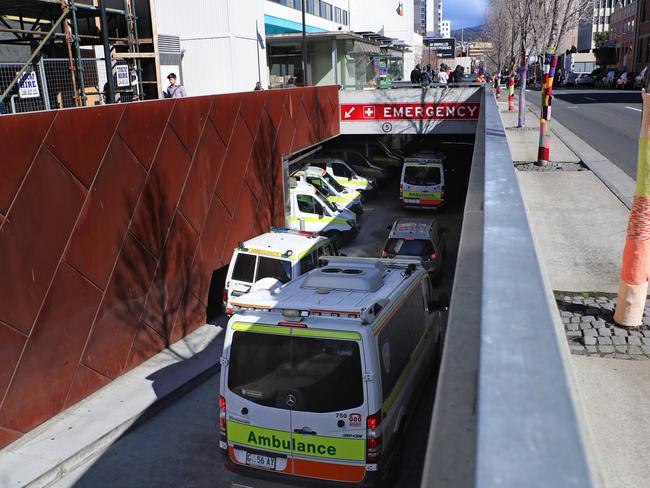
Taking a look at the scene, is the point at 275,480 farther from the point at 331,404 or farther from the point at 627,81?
the point at 627,81

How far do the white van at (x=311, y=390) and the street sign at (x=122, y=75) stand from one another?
10.8 meters

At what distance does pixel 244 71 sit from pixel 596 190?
58.5 ft

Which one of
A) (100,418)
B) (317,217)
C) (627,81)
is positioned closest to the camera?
(100,418)

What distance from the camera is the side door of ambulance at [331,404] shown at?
254 inches

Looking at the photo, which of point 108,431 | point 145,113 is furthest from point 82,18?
point 108,431

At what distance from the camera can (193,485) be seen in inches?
315

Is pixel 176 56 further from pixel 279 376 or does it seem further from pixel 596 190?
pixel 279 376

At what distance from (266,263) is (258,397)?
6.17 m

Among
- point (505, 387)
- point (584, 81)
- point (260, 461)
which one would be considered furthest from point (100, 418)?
point (584, 81)

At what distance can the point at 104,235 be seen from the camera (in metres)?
10.8

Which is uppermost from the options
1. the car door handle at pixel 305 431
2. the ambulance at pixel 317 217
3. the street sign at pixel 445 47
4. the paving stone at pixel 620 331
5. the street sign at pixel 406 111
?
the street sign at pixel 445 47

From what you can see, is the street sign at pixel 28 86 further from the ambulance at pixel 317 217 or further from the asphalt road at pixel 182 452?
the ambulance at pixel 317 217

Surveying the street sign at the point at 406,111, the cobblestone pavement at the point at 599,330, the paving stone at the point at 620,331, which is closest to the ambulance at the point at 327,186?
the street sign at the point at 406,111

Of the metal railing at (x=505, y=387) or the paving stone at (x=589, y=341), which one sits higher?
the metal railing at (x=505, y=387)
